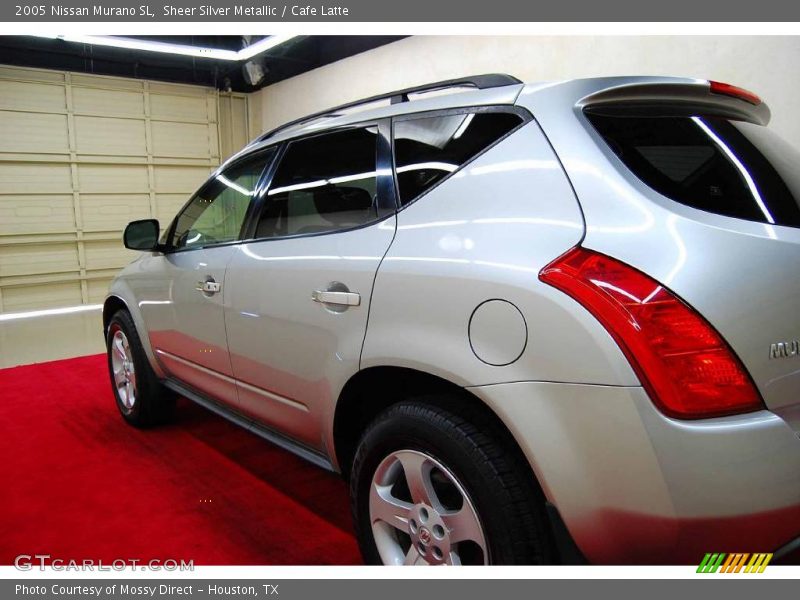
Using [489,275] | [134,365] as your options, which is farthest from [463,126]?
[134,365]

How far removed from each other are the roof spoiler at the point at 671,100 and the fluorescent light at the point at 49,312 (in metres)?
8.32

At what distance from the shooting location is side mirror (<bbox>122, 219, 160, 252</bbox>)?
269 cm

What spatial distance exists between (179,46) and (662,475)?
9327mm

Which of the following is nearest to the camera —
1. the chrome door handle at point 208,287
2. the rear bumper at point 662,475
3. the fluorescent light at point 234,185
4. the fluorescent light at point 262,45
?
the rear bumper at point 662,475

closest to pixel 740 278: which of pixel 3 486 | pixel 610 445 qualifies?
pixel 610 445

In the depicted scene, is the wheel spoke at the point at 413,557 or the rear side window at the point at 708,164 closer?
the rear side window at the point at 708,164

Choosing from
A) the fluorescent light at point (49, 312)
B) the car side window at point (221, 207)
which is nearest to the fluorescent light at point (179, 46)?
the fluorescent light at point (49, 312)

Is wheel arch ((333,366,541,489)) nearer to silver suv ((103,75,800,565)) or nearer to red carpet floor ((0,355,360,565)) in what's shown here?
silver suv ((103,75,800,565))

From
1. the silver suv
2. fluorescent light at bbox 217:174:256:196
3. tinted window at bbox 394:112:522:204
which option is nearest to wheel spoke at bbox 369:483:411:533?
the silver suv

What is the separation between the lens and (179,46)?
8.59 m

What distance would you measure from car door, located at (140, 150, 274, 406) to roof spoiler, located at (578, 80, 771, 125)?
1.35m

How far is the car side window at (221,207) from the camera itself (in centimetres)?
227

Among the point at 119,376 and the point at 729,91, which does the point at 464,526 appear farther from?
the point at 119,376

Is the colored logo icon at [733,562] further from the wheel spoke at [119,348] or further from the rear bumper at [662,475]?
the wheel spoke at [119,348]
